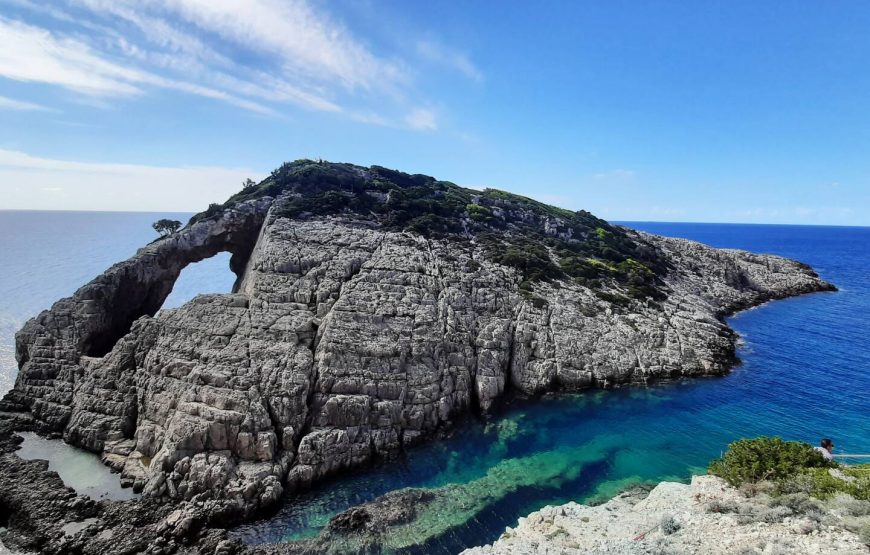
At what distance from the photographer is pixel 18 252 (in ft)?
455

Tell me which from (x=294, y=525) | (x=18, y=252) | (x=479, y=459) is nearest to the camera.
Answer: (x=294, y=525)

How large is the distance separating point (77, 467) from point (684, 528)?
40.8m

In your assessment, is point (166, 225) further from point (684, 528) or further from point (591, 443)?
point (684, 528)

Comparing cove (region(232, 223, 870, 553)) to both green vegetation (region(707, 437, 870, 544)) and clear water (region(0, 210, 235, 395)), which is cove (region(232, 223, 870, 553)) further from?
clear water (region(0, 210, 235, 395))

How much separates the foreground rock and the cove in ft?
10.7

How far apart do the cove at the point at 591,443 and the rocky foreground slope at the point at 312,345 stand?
2311mm

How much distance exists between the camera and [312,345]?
38656 mm

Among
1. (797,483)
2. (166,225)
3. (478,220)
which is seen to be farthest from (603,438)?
(166,225)

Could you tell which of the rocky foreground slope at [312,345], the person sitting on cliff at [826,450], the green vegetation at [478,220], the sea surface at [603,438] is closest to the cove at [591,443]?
the sea surface at [603,438]

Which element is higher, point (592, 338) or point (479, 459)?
point (592, 338)

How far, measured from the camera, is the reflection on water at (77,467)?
29.5m

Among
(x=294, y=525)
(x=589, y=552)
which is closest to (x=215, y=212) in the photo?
(x=294, y=525)

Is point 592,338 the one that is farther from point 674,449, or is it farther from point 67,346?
point 67,346

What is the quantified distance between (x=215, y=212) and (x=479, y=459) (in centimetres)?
4853
